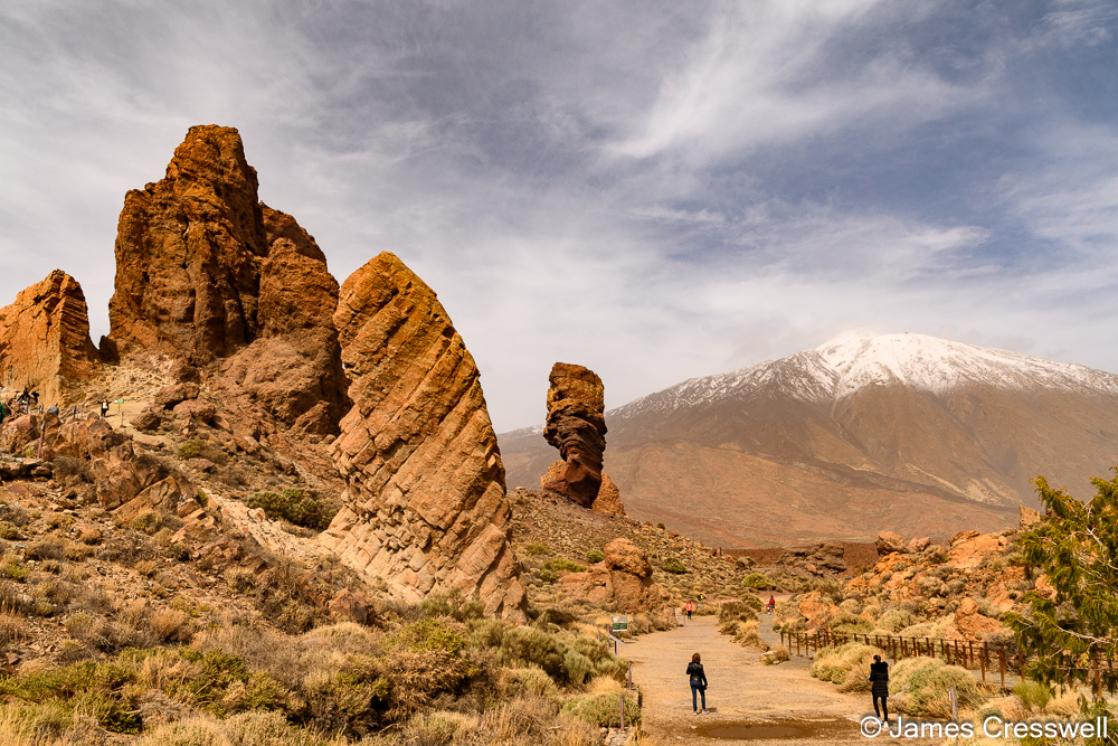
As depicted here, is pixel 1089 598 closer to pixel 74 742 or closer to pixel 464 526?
pixel 74 742

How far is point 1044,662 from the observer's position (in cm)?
757

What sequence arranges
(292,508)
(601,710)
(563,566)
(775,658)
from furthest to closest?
1. (563,566)
2. (292,508)
3. (775,658)
4. (601,710)

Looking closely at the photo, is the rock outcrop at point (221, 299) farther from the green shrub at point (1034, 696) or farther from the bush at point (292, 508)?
the green shrub at point (1034, 696)

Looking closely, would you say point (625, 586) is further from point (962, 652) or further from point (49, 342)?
point (49, 342)

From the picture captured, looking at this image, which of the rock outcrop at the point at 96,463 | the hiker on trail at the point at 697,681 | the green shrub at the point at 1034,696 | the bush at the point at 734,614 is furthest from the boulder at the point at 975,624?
the rock outcrop at the point at 96,463

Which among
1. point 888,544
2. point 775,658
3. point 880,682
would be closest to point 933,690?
point 880,682

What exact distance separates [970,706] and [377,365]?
17289 mm

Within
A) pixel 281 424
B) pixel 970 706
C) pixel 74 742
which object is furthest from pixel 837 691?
pixel 281 424

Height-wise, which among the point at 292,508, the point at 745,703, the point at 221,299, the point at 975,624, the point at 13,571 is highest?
the point at 221,299

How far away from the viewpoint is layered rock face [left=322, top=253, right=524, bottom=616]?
773 inches

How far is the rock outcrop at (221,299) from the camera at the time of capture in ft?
135

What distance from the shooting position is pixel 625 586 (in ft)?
115

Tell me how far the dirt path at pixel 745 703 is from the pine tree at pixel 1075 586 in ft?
15.6

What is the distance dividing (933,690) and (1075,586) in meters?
6.94
